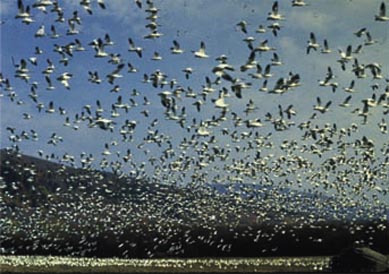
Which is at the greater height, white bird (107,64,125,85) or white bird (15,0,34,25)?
white bird (15,0,34,25)

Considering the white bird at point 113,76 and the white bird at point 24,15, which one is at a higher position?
the white bird at point 24,15

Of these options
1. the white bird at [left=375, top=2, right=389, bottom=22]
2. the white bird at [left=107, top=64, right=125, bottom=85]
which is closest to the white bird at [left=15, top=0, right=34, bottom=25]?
the white bird at [left=107, top=64, right=125, bottom=85]

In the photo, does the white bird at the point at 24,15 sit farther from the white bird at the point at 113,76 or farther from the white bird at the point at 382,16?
the white bird at the point at 382,16

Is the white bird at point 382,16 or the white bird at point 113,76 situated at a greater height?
the white bird at point 382,16

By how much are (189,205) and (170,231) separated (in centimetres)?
2787

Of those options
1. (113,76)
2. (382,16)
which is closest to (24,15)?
(113,76)

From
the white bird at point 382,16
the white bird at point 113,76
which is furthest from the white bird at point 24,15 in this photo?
the white bird at point 382,16

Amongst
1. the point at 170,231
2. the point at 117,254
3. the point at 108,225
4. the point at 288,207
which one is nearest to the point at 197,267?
the point at 117,254

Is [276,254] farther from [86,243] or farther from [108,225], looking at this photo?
[108,225]

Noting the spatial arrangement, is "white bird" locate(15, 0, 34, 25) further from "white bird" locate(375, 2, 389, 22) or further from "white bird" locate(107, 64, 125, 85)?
"white bird" locate(375, 2, 389, 22)

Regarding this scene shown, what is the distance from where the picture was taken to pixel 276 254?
2431 inches

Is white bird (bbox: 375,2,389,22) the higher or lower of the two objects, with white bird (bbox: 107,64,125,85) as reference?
higher

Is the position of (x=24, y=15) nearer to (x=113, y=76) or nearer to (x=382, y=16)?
(x=113, y=76)

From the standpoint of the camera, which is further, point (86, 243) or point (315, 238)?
point (86, 243)
